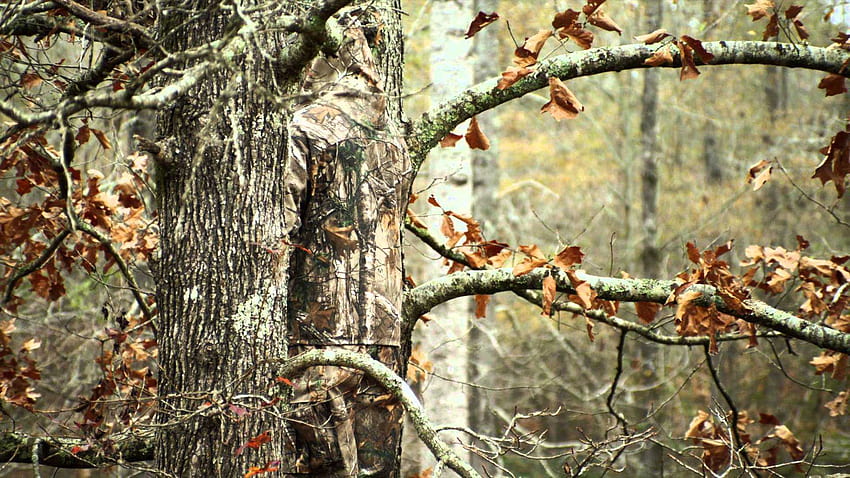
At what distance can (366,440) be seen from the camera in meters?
2.95

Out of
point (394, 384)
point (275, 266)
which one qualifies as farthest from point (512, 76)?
point (394, 384)

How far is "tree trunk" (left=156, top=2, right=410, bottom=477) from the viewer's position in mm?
2527

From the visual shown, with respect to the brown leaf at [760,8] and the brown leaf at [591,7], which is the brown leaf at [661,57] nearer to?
the brown leaf at [591,7]

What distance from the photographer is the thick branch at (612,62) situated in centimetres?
Answer: 304

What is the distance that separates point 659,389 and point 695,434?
7643 millimetres

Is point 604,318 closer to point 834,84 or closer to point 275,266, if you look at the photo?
point 834,84

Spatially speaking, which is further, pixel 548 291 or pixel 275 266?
pixel 548 291

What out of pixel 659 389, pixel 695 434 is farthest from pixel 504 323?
pixel 695 434

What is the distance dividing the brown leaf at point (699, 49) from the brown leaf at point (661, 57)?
78 millimetres

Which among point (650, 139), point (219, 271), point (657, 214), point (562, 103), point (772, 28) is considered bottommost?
point (219, 271)

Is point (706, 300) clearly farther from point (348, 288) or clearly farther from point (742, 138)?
point (742, 138)

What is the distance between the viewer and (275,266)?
8.68 ft

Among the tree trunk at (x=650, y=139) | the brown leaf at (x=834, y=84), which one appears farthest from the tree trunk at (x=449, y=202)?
the brown leaf at (x=834, y=84)

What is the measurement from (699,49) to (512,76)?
0.76 metres
